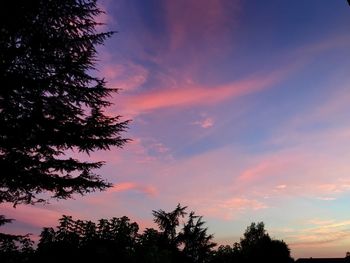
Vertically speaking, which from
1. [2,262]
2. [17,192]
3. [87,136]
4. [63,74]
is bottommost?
[2,262]

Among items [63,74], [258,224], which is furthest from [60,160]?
[258,224]

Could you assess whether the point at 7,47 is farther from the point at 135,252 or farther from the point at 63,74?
the point at 135,252

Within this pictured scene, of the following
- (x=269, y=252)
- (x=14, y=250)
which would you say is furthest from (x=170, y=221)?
(x=269, y=252)

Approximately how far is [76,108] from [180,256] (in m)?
19.8

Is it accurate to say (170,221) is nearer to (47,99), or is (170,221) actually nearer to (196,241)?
(196,241)

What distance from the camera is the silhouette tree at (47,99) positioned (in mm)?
15070

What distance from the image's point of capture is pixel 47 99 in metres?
15.7

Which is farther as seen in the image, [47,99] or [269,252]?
[269,252]

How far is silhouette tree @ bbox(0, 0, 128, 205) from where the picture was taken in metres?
15.1

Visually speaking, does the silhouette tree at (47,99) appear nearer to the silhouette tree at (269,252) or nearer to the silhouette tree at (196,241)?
the silhouette tree at (196,241)

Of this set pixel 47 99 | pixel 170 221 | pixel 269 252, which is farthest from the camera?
pixel 269 252

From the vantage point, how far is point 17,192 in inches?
741

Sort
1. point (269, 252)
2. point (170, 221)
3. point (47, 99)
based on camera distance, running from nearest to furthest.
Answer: point (47, 99) → point (170, 221) → point (269, 252)

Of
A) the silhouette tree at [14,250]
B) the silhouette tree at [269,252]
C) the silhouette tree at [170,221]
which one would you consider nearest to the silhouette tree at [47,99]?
the silhouette tree at [14,250]
